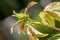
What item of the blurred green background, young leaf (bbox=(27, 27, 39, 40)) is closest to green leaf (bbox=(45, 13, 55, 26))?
young leaf (bbox=(27, 27, 39, 40))

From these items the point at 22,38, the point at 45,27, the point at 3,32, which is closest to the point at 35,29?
the point at 45,27

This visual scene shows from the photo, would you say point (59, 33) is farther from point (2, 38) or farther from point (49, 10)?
point (2, 38)

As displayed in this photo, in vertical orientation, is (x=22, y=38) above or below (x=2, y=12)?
below

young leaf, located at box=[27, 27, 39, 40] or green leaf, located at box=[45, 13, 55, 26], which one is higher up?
green leaf, located at box=[45, 13, 55, 26]

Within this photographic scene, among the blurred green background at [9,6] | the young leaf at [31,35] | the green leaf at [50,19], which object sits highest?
the blurred green background at [9,6]

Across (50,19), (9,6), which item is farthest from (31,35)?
(9,6)

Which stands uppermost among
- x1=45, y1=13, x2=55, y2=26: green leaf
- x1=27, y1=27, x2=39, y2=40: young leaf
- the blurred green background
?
the blurred green background

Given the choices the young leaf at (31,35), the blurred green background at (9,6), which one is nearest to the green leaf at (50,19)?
the young leaf at (31,35)

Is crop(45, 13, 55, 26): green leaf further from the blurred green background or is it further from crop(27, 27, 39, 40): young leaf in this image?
the blurred green background

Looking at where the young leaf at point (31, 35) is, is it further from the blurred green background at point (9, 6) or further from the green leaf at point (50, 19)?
the blurred green background at point (9, 6)

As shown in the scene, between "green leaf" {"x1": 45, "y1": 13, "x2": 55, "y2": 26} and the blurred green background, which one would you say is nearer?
"green leaf" {"x1": 45, "y1": 13, "x2": 55, "y2": 26}

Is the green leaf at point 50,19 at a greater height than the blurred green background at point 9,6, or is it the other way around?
the blurred green background at point 9,6
